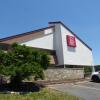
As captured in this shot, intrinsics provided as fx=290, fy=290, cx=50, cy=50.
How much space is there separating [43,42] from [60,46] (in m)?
3.15

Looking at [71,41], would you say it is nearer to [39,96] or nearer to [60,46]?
[60,46]

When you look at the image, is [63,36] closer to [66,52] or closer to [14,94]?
[66,52]

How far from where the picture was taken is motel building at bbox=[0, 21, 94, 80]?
36.1 meters

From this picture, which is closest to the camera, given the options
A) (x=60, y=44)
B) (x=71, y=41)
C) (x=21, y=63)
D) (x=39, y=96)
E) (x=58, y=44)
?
A: (x=39, y=96)

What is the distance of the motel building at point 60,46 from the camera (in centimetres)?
3608

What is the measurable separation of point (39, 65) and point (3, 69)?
3.22 m

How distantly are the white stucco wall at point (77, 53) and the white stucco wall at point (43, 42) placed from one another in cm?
189

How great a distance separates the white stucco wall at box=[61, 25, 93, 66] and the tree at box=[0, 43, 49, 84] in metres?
16.2

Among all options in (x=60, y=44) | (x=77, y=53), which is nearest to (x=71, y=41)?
(x=60, y=44)

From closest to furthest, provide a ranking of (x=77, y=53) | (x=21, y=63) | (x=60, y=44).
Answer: (x=21, y=63) < (x=60, y=44) < (x=77, y=53)

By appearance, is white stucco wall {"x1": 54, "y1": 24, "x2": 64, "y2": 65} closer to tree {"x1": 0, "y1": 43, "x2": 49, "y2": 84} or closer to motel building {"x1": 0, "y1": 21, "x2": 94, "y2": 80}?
motel building {"x1": 0, "y1": 21, "x2": 94, "y2": 80}

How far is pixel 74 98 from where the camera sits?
20984mm

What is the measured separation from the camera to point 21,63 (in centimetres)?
2406

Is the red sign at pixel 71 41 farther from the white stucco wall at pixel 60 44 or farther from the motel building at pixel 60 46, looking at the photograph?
the white stucco wall at pixel 60 44
